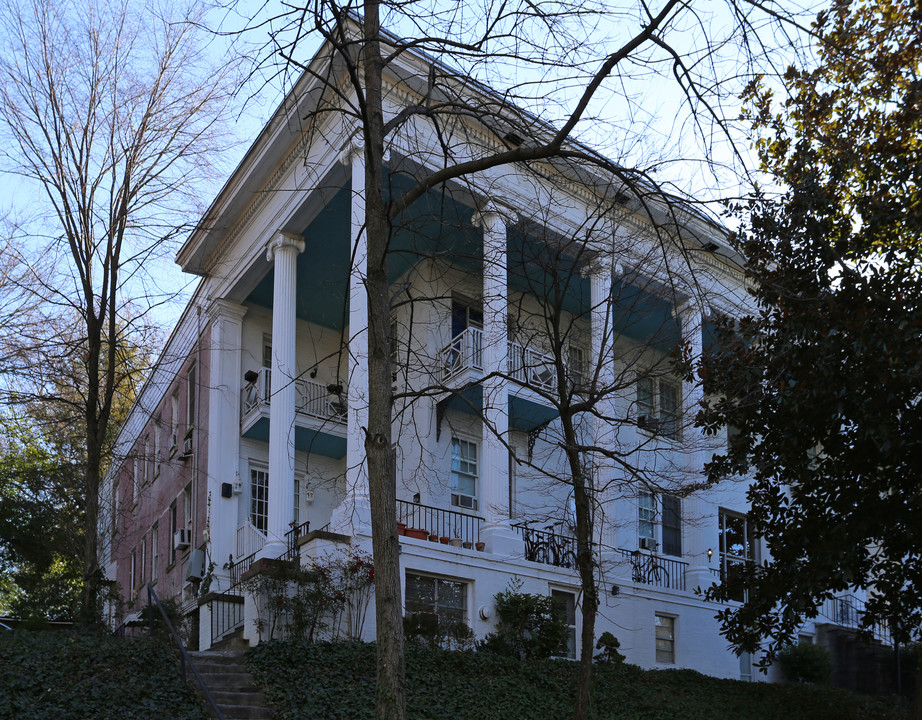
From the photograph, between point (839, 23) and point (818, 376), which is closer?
point (839, 23)

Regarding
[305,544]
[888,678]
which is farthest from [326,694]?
[888,678]

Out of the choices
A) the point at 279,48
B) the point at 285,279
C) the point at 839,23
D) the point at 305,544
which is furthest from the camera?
the point at 285,279

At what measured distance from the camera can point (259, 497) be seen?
23.7 meters

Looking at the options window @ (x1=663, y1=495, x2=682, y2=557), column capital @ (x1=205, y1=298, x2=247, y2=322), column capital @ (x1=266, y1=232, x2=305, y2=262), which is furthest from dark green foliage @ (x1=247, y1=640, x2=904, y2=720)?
column capital @ (x1=205, y1=298, x2=247, y2=322)

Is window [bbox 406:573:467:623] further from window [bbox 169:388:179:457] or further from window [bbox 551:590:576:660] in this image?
window [bbox 169:388:179:457]

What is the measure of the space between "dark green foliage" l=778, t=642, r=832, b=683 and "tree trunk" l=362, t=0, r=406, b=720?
1714 centimetres

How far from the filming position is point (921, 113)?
1262cm

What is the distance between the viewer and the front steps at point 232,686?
39.9ft

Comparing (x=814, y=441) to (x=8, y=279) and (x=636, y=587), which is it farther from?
(x=8, y=279)

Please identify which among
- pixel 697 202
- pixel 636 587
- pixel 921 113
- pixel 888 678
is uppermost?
pixel 921 113

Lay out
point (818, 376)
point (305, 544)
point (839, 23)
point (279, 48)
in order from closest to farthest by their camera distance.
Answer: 1. point (279, 48)
2. point (839, 23)
3. point (818, 376)
4. point (305, 544)

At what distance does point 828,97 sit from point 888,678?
16.5 meters

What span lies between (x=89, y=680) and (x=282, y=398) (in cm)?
844

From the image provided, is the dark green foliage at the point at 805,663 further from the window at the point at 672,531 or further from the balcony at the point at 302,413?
the balcony at the point at 302,413
